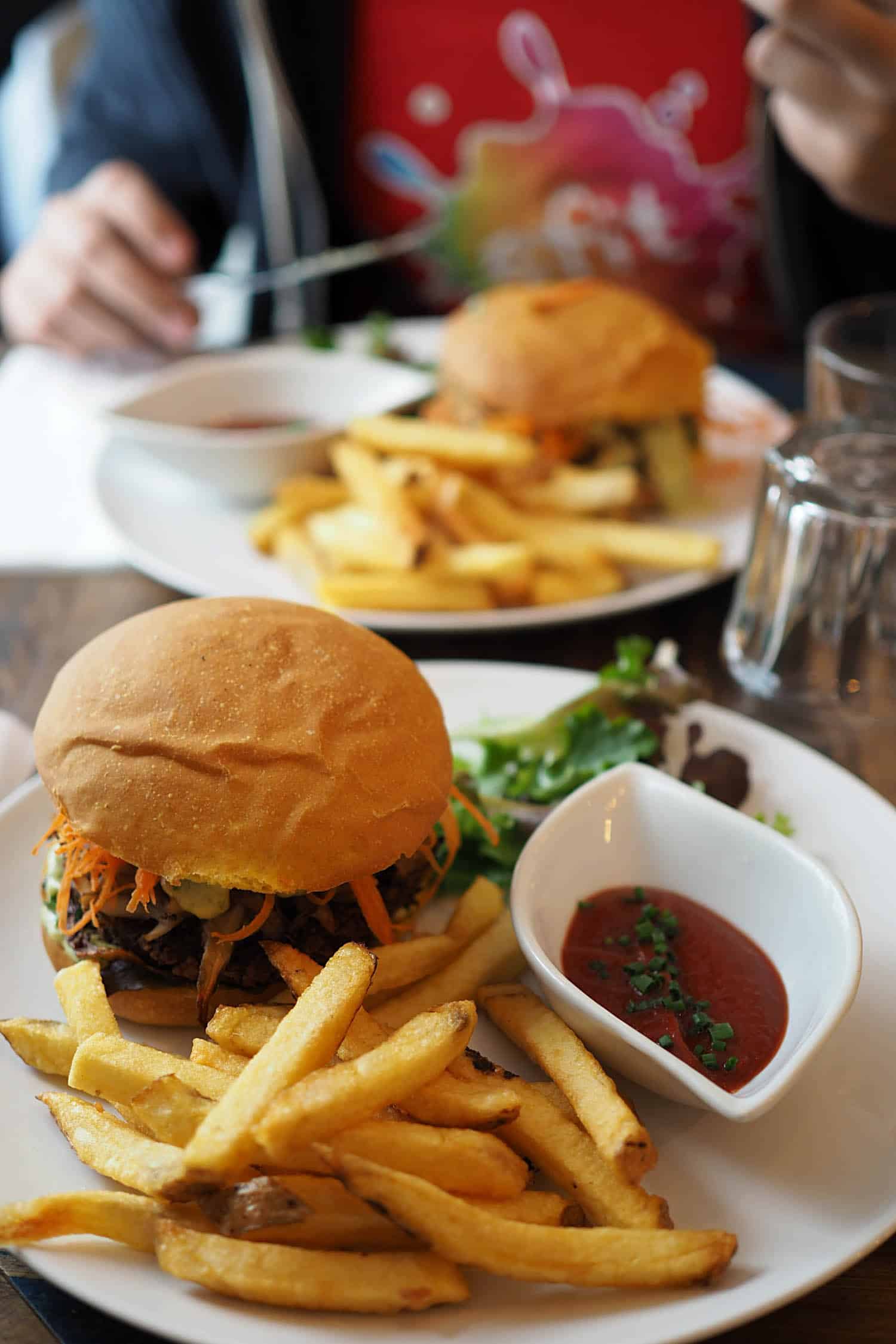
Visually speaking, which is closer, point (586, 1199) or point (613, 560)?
point (586, 1199)

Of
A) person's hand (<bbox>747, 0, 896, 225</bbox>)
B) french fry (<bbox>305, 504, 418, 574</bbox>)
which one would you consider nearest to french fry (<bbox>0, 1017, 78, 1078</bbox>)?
french fry (<bbox>305, 504, 418, 574</bbox>)

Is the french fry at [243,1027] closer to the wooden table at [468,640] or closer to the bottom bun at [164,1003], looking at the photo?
the bottom bun at [164,1003]

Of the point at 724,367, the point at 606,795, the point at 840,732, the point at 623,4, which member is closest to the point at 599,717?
the point at 606,795

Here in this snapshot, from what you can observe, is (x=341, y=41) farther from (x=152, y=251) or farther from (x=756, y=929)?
(x=756, y=929)

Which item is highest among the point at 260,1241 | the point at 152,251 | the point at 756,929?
the point at 152,251

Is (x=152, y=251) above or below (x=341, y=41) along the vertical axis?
below

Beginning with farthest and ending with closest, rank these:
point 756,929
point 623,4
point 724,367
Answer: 1. point 623,4
2. point 724,367
3. point 756,929
